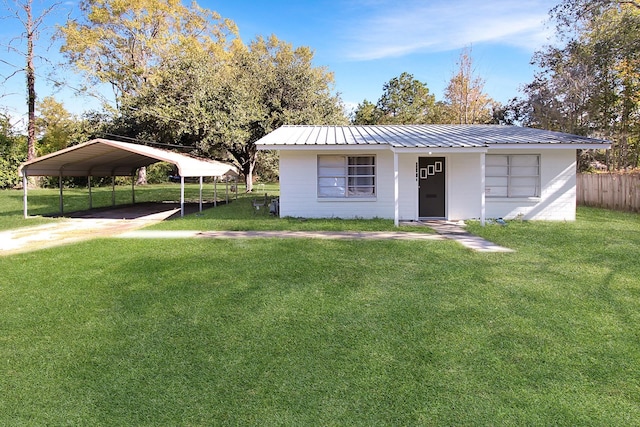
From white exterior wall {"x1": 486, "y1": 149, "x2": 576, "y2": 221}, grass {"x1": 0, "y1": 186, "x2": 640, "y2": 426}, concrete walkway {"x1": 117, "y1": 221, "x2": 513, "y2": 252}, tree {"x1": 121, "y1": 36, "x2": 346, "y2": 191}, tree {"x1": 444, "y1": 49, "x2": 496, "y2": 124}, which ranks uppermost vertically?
tree {"x1": 444, "y1": 49, "x2": 496, "y2": 124}

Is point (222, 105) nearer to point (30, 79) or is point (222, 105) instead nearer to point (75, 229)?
point (75, 229)

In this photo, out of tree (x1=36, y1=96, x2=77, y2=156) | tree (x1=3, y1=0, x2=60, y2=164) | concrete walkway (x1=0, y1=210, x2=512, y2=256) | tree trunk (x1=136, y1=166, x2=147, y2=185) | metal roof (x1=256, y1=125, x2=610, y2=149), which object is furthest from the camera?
tree (x1=36, y1=96, x2=77, y2=156)

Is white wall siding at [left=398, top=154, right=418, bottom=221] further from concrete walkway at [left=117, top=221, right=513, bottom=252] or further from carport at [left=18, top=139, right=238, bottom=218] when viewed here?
carport at [left=18, top=139, right=238, bottom=218]

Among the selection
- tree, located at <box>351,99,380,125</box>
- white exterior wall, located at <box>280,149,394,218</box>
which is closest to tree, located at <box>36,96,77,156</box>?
tree, located at <box>351,99,380,125</box>

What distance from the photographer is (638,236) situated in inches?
356

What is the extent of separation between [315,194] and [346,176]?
1094mm

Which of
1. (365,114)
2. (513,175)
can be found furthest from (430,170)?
(365,114)

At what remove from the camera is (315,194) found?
40.0ft

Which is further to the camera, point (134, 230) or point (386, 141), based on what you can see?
point (386, 141)

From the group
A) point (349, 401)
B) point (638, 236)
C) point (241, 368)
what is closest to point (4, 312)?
point (241, 368)

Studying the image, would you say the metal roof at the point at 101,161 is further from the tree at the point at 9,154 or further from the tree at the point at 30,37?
the tree at the point at 9,154

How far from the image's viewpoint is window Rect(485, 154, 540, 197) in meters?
12.2

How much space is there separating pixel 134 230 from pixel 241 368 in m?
8.30

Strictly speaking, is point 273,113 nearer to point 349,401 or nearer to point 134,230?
point 134,230
